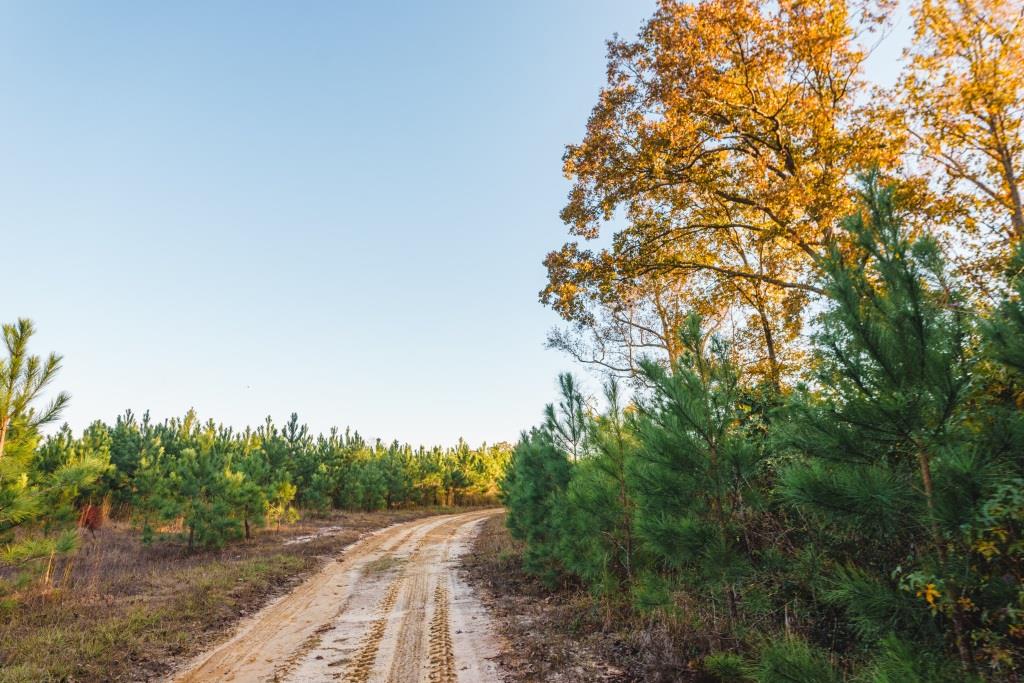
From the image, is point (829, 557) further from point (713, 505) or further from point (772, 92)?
point (772, 92)

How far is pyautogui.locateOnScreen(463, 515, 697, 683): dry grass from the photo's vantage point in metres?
Answer: 5.79

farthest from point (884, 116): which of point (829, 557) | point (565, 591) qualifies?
point (565, 591)

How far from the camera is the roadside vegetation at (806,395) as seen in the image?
9.01ft

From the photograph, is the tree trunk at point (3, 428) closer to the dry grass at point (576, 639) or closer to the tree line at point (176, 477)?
the tree line at point (176, 477)

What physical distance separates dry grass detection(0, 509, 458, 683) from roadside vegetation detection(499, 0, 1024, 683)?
641 cm

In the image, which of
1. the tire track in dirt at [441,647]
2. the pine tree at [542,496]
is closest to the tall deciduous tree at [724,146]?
the pine tree at [542,496]

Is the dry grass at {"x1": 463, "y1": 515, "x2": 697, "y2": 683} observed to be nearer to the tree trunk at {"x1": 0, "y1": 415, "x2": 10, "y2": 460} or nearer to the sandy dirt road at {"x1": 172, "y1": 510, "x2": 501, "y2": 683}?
the sandy dirt road at {"x1": 172, "y1": 510, "x2": 501, "y2": 683}

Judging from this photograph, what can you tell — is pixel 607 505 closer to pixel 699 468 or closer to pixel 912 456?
pixel 699 468

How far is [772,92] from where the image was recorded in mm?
10797

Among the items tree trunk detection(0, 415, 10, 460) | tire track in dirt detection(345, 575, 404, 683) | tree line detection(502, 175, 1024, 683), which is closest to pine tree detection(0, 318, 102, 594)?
tree trunk detection(0, 415, 10, 460)

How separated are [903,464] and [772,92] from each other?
10.6m

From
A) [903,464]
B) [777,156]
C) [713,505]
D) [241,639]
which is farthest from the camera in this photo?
[777,156]

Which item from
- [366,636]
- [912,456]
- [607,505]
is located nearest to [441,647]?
[366,636]

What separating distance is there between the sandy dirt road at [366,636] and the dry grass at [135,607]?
0.67m
